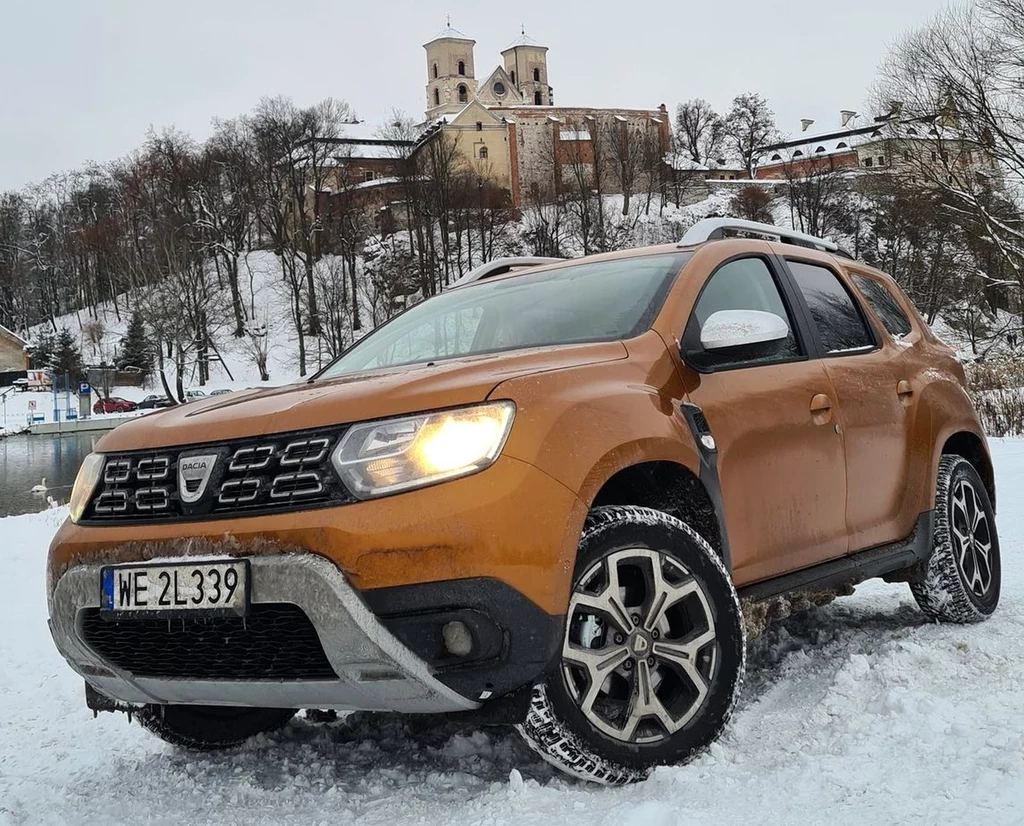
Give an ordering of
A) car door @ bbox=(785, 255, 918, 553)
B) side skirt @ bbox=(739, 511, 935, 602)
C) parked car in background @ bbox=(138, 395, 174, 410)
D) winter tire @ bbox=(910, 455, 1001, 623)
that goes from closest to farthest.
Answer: side skirt @ bbox=(739, 511, 935, 602) < car door @ bbox=(785, 255, 918, 553) < winter tire @ bbox=(910, 455, 1001, 623) < parked car in background @ bbox=(138, 395, 174, 410)

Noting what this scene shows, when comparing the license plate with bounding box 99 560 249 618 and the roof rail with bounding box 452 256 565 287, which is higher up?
the roof rail with bounding box 452 256 565 287

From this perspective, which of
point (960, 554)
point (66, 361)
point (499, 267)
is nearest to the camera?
point (960, 554)

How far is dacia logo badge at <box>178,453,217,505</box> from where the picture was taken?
8.55ft

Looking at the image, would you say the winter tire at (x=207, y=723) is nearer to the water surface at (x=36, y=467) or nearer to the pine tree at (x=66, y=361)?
the water surface at (x=36, y=467)

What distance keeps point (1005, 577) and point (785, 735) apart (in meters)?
3.22

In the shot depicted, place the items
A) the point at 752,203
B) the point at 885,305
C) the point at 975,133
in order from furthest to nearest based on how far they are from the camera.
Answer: the point at 752,203 → the point at 975,133 → the point at 885,305

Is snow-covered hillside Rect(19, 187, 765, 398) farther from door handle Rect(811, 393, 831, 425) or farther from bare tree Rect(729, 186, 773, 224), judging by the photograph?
door handle Rect(811, 393, 831, 425)

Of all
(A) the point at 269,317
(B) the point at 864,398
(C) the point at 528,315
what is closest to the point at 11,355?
(A) the point at 269,317

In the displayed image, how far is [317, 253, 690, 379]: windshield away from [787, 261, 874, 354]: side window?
80 cm

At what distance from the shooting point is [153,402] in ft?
181

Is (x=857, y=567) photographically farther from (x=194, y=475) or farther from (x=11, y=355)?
(x=11, y=355)

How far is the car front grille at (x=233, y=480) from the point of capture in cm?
249

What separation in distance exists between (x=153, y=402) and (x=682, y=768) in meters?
56.6

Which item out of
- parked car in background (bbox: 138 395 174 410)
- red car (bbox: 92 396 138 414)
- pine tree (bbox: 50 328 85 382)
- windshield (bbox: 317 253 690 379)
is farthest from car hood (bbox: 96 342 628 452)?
pine tree (bbox: 50 328 85 382)
